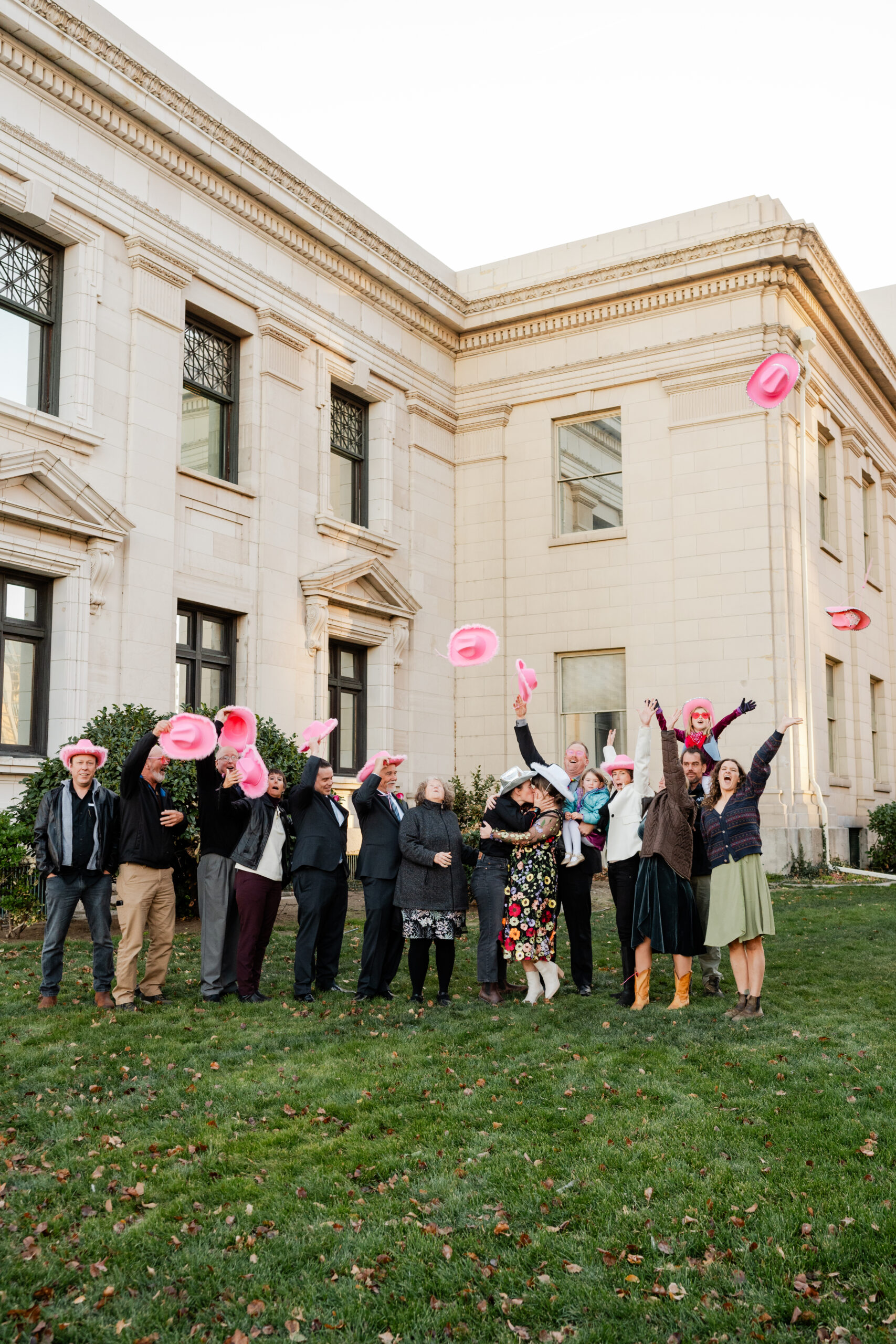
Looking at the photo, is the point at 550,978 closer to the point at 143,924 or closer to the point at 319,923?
the point at 319,923

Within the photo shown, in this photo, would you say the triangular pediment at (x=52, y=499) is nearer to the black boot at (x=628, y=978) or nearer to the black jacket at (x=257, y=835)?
the black jacket at (x=257, y=835)

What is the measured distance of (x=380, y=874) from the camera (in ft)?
29.8

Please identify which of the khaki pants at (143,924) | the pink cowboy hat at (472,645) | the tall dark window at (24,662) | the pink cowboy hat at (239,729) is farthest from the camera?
the tall dark window at (24,662)

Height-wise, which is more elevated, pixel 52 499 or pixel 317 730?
pixel 52 499

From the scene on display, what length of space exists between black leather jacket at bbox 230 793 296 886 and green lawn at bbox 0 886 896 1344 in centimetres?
122

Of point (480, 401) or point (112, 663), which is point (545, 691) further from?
point (112, 663)

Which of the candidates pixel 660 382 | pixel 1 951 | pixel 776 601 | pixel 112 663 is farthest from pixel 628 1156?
pixel 660 382

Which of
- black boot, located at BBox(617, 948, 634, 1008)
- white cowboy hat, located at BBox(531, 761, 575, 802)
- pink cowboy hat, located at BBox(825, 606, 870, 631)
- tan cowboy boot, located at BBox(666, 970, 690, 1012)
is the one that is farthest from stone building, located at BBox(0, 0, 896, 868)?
tan cowboy boot, located at BBox(666, 970, 690, 1012)

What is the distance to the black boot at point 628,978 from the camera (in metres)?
8.72

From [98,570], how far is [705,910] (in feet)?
30.9

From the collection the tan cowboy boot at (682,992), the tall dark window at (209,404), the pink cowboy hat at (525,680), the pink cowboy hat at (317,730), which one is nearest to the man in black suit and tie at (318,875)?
the pink cowboy hat at (317,730)

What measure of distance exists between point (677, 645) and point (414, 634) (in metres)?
4.95

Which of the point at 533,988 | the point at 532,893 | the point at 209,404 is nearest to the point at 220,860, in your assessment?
the point at 532,893

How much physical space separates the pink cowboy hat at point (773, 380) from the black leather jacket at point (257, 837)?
8.19 metres
